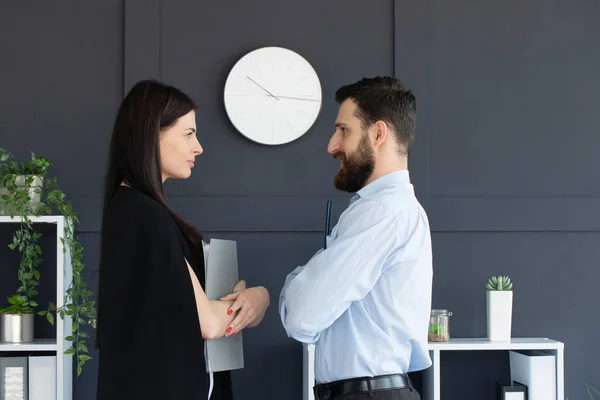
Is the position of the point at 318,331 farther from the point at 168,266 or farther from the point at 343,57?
the point at 343,57

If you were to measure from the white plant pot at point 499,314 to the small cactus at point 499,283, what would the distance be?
3cm

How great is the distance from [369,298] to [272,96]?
171 centimetres

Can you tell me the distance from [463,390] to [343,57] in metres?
1.62

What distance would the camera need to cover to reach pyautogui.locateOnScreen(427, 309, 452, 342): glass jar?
331cm

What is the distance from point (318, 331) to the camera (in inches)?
78.4

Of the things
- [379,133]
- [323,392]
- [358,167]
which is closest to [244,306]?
[323,392]

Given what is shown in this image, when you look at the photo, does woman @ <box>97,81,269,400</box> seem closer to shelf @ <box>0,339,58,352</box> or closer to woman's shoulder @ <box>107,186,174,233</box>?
woman's shoulder @ <box>107,186,174,233</box>

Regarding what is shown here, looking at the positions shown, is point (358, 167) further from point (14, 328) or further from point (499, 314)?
point (14, 328)

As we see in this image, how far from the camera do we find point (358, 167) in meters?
2.15

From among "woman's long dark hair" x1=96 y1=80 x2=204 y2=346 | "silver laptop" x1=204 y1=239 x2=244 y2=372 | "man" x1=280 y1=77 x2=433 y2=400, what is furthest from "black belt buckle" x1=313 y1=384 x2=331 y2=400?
"woman's long dark hair" x1=96 y1=80 x2=204 y2=346

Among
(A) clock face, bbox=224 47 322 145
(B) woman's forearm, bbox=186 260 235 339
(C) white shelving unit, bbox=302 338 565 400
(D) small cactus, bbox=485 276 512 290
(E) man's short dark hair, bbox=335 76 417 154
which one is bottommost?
(C) white shelving unit, bbox=302 338 565 400

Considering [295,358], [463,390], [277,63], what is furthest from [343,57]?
[463,390]

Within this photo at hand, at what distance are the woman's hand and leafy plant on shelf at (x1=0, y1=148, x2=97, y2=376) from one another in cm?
122

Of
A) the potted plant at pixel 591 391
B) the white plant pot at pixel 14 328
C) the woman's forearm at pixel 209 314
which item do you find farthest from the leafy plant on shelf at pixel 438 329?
the white plant pot at pixel 14 328
